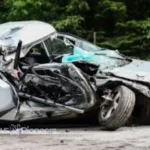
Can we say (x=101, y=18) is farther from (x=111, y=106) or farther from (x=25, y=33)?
(x=111, y=106)

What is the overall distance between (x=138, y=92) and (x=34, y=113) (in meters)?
1.65

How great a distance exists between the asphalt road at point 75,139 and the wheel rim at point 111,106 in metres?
0.26

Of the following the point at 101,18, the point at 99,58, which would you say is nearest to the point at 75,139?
the point at 99,58

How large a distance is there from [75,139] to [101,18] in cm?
1019

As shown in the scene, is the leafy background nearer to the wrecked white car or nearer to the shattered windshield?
the shattered windshield

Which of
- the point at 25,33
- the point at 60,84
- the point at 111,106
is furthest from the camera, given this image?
the point at 25,33

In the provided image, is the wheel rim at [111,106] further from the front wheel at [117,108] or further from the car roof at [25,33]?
→ the car roof at [25,33]

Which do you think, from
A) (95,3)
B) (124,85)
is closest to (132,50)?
(95,3)

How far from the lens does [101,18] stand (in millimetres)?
16391

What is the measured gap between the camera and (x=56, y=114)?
7.69 meters

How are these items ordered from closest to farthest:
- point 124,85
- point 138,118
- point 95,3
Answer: point 124,85
point 138,118
point 95,3

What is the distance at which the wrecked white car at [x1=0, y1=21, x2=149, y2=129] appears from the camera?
7.50 metres

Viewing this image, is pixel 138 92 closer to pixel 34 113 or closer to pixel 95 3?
pixel 34 113

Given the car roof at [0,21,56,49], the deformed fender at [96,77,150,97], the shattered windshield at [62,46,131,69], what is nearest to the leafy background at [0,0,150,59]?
the shattered windshield at [62,46,131,69]
